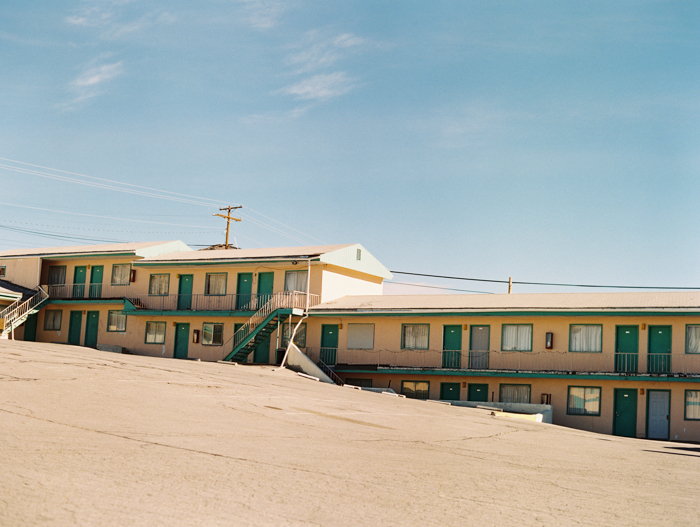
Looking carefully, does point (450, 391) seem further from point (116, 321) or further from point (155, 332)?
point (116, 321)

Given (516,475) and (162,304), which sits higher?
(162,304)

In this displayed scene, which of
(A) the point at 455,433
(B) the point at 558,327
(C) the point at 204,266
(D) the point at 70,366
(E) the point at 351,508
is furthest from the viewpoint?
(C) the point at 204,266

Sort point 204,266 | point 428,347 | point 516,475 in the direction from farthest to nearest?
point 204,266
point 428,347
point 516,475

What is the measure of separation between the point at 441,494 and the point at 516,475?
2.28 metres

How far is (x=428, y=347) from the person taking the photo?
110ft

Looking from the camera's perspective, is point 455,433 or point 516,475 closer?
point 516,475

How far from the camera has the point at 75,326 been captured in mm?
43250

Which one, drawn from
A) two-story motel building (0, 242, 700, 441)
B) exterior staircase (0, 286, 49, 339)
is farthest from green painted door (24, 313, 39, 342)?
exterior staircase (0, 286, 49, 339)

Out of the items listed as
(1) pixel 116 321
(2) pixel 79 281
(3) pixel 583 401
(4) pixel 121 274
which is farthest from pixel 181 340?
(3) pixel 583 401

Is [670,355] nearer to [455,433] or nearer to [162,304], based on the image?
[455,433]

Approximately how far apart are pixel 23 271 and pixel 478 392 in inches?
1146

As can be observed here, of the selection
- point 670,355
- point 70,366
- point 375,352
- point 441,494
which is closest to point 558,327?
point 670,355

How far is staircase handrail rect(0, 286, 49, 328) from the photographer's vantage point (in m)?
39.8

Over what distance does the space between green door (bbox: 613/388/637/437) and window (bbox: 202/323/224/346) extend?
1969 centimetres
